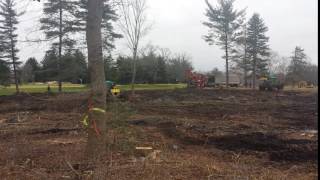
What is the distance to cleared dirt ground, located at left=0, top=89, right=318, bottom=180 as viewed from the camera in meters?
8.32

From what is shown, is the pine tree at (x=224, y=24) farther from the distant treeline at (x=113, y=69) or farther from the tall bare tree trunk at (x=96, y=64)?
the tall bare tree trunk at (x=96, y=64)

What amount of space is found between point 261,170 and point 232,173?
109 centimetres

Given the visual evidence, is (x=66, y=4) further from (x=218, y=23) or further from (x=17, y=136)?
(x=218, y=23)

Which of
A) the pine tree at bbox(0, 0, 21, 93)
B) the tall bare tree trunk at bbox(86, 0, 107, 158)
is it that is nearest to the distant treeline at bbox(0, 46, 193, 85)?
the pine tree at bbox(0, 0, 21, 93)

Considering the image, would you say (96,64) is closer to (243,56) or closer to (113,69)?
(113,69)

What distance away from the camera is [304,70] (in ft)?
276

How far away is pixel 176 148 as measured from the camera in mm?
12414

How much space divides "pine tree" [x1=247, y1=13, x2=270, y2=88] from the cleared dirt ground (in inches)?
1726

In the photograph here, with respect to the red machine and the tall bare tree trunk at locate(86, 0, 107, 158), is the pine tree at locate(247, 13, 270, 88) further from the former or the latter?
the tall bare tree trunk at locate(86, 0, 107, 158)

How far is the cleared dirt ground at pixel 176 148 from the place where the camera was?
8320 mm

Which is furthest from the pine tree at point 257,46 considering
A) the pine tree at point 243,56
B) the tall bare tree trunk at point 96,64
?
the tall bare tree trunk at point 96,64

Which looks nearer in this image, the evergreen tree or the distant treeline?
the distant treeline

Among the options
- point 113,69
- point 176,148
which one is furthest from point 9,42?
point 176,148

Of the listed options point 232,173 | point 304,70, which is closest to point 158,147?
point 232,173
